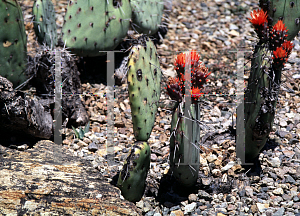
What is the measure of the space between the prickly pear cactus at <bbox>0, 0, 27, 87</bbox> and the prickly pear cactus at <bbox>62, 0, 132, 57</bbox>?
0.45m

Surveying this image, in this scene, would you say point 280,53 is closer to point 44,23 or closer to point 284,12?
point 284,12

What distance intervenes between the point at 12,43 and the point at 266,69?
241 cm

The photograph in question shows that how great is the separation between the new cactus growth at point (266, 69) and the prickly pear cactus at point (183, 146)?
1.82 feet

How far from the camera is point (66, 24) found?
3.77m

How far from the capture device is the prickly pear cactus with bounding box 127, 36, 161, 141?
2.55m

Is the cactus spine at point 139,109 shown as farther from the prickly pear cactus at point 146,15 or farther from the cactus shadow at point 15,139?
the prickly pear cactus at point 146,15

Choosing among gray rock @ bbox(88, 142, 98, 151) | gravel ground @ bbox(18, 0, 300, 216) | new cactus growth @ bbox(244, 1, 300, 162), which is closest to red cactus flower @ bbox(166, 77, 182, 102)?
gravel ground @ bbox(18, 0, 300, 216)

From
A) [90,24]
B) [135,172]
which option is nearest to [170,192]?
[135,172]

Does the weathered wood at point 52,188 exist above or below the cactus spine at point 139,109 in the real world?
below

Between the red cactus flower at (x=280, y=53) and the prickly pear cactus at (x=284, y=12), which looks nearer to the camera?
the red cactus flower at (x=280, y=53)

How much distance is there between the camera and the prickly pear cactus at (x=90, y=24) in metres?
3.73

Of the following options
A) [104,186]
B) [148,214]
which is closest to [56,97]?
[104,186]

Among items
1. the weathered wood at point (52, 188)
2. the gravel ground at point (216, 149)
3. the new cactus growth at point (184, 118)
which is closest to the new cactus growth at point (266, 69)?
the gravel ground at point (216, 149)

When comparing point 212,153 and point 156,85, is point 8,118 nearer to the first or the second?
point 156,85
